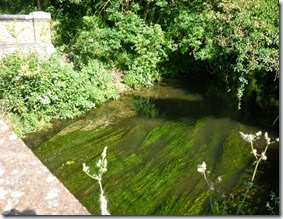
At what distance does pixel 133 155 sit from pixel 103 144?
2.67ft

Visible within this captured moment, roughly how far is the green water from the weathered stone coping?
6.97ft

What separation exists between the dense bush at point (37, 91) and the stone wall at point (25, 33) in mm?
1134

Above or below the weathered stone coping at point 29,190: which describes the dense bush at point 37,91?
below

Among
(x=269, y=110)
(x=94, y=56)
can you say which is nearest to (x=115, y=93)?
(x=94, y=56)

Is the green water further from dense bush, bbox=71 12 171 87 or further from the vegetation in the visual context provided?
dense bush, bbox=71 12 171 87

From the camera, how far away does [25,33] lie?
379 inches

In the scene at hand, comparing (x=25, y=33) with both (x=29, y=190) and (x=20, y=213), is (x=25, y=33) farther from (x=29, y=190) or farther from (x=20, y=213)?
(x=20, y=213)

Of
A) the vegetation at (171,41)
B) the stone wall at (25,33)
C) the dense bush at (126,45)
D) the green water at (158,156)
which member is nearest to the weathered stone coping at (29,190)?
the green water at (158,156)

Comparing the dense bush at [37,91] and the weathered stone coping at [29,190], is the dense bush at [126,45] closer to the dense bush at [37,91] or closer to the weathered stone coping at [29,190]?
the dense bush at [37,91]

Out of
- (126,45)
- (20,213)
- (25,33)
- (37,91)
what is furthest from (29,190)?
(126,45)

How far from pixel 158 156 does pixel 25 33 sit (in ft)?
18.6

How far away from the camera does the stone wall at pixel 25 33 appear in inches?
367

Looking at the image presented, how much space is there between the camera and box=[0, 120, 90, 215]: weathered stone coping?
97.3 inches

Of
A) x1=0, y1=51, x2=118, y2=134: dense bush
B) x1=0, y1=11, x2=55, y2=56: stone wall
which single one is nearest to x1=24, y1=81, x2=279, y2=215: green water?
x1=0, y1=51, x2=118, y2=134: dense bush
